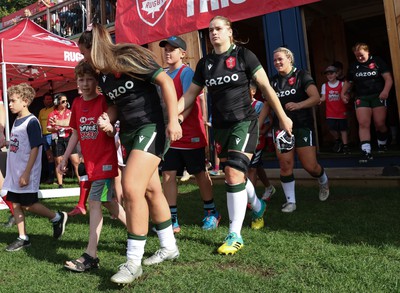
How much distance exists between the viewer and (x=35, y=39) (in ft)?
27.6

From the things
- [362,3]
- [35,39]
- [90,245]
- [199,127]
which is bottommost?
[90,245]

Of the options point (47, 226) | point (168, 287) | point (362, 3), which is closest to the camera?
point (168, 287)

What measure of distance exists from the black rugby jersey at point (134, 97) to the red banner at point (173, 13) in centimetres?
468

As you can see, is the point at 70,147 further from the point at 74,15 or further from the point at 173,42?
the point at 74,15

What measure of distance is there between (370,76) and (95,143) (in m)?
4.80

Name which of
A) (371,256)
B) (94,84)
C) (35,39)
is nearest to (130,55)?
(94,84)

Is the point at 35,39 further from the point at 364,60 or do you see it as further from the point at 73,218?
the point at 364,60

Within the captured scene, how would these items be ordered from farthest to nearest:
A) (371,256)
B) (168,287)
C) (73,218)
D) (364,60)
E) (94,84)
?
1. (364,60)
2. (73,218)
3. (94,84)
4. (371,256)
5. (168,287)

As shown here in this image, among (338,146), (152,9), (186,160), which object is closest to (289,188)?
(186,160)

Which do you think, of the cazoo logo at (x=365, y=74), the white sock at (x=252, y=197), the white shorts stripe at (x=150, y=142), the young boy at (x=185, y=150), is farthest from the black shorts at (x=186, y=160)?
the cazoo logo at (x=365, y=74)

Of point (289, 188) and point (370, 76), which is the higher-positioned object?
point (370, 76)

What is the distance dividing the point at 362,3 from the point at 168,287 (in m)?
9.93

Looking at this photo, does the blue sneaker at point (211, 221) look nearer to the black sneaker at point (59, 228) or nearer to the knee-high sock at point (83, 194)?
the black sneaker at point (59, 228)

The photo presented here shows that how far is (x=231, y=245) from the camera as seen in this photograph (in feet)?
10.8
